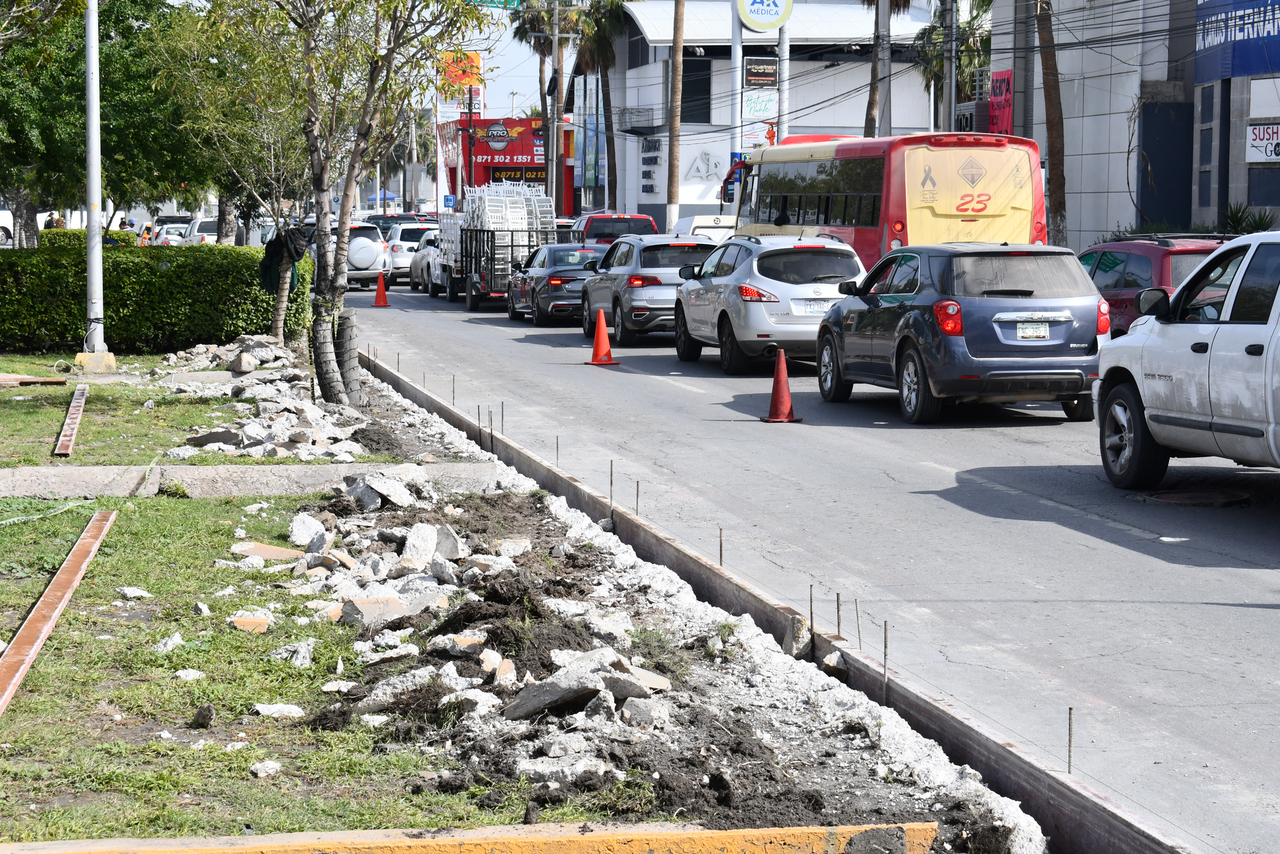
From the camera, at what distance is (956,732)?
4926 millimetres

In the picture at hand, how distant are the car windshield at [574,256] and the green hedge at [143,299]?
701 cm

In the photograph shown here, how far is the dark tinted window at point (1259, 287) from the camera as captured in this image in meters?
8.88

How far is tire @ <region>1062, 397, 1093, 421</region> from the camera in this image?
1447 cm

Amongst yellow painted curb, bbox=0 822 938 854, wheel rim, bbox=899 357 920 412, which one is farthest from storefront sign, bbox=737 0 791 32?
yellow painted curb, bbox=0 822 938 854

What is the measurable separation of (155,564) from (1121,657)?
494 cm

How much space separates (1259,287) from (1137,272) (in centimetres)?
827

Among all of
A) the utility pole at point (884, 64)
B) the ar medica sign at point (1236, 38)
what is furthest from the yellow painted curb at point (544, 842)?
the utility pole at point (884, 64)

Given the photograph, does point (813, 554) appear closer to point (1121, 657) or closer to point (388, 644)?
point (1121, 657)

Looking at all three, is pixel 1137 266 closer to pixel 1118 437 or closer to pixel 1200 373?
pixel 1118 437

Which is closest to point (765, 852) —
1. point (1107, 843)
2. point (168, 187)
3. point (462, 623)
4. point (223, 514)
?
point (1107, 843)

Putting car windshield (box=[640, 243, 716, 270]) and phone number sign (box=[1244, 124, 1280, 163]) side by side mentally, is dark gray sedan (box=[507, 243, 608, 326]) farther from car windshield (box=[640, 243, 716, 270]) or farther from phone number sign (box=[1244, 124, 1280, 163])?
phone number sign (box=[1244, 124, 1280, 163])

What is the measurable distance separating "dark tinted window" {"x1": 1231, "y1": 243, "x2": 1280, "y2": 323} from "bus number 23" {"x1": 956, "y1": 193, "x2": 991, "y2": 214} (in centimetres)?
1247

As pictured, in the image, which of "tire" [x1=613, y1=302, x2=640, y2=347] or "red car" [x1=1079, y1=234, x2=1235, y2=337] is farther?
"tire" [x1=613, y1=302, x2=640, y2=347]

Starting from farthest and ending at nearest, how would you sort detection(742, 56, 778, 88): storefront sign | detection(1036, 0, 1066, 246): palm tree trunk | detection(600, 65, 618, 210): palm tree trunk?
detection(600, 65, 618, 210): palm tree trunk < detection(742, 56, 778, 88): storefront sign < detection(1036, 0, 1066, 246): palm tree trunk
